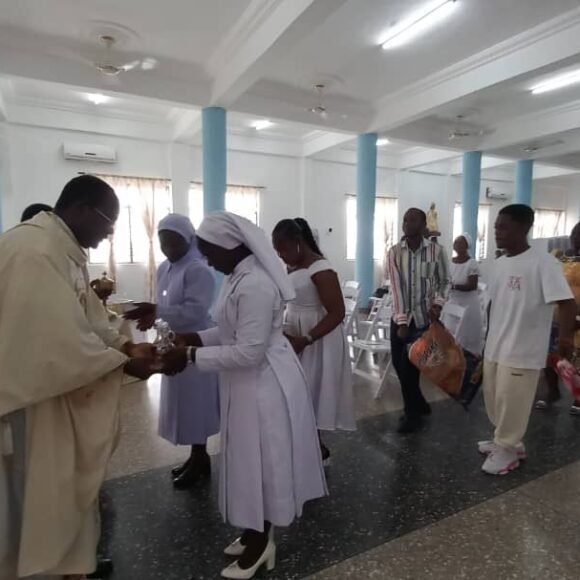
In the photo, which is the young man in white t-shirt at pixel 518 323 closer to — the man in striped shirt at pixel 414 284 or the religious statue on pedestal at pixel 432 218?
the man in striped shirt at pixel 414 284

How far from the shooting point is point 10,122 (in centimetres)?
668

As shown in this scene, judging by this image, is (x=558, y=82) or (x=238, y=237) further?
(x=558, y=82)

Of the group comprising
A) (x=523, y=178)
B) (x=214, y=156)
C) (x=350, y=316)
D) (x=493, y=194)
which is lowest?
(x=350, y=316)

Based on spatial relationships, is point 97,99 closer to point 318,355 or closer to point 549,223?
point 318,355

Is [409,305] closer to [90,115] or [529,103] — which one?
[529,103]

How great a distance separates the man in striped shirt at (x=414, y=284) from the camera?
2.90 m

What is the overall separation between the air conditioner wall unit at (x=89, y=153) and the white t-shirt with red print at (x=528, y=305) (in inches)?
270

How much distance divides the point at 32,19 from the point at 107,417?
473 cm

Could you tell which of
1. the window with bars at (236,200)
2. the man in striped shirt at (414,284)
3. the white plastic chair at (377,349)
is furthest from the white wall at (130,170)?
the man in striped shirt at (414,284)

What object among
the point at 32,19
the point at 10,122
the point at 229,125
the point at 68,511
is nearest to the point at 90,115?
the point at 10,122

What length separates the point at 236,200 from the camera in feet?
28.6

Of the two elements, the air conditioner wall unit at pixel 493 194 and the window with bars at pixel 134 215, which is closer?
the window with bars at pixel 134 215

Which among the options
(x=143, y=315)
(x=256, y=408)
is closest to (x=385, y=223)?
(x=143, y=315)

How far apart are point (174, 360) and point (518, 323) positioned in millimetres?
1734
